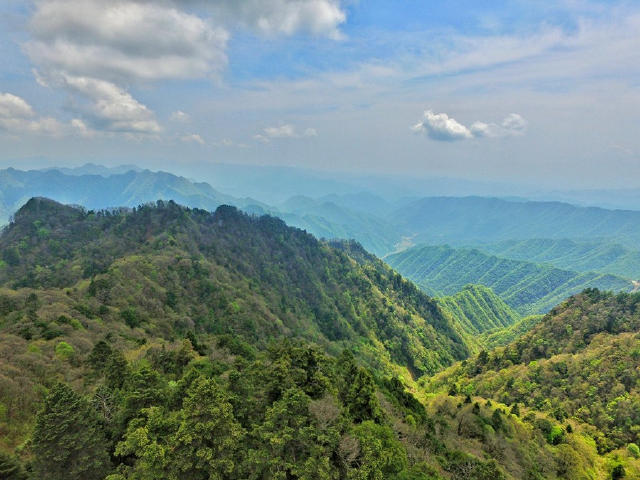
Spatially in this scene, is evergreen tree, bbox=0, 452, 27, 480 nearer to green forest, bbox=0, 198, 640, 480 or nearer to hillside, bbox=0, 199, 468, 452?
green forest, bbox=0, 198, 640, 480

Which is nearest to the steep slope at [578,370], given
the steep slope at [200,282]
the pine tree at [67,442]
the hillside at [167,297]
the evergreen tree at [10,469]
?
the hillside at [167,297]

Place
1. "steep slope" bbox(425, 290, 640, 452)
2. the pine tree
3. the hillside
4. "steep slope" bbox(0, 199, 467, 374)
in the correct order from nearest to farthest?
the pine tree, the hillside, "steep slope" bbox(425, 290, 640, 452), "steep slope" bbox(0, 199, 467, 374)

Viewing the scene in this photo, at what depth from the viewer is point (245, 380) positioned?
1479 inches

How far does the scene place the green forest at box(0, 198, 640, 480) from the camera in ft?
93.6

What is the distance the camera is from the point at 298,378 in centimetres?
4184

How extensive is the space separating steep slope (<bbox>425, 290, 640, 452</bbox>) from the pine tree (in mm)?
85499

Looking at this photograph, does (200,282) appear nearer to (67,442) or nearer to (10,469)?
(67,442)

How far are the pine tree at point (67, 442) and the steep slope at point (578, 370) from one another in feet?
281

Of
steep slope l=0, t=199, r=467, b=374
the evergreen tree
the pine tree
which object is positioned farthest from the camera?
steep slope l=0, t=199, r=467, b=374

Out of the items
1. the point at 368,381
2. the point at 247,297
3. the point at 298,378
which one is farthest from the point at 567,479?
the point at 247,297

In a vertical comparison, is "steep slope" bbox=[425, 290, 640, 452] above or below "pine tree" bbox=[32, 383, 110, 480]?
below

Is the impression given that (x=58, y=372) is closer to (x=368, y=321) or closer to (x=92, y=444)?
(x=92, y=444)

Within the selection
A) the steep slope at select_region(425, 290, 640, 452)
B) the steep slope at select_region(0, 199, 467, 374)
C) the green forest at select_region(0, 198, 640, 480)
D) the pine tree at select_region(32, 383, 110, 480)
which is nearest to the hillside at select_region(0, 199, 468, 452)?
the steep slope at select_region(0, 199, 467, 374)

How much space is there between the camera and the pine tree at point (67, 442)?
83.5 ft
